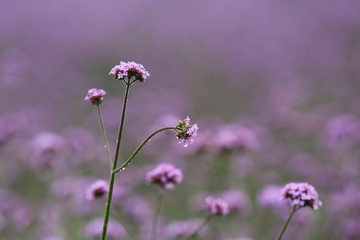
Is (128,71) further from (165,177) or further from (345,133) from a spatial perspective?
(345,133)

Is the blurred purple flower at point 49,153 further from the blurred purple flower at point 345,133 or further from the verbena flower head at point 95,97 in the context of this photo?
the blurred purple flower at point 345,133

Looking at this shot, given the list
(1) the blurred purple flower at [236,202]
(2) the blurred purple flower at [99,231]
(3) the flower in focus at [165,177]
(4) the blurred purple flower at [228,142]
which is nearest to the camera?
(3) the flower in focus at [165,177]

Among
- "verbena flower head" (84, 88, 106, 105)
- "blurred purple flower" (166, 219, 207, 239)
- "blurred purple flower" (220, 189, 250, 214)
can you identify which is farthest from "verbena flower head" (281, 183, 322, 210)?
"blurred purple flower" (220, 189, 250, 214)

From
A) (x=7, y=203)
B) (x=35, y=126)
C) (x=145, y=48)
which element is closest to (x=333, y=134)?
(x=7, y=203)

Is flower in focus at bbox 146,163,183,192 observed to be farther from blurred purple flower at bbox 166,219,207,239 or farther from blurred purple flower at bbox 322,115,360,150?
blurred purple flower at bbox 322,115,360,150

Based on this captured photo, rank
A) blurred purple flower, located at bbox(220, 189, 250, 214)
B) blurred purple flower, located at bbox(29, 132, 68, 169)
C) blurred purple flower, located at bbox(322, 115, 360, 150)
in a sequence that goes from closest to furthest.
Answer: blurred purple flower, located at bbox(220, 189, 250, 214) < blurred purple flower, located at bbox(29, 132, 68, 169) < blurred purple flower, located at bbox(322, 115, 360, 150)

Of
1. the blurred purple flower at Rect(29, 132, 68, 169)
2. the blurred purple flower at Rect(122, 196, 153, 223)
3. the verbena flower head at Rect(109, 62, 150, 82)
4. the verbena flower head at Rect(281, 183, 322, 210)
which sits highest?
the blurred purple flower at Rect(29, 132, 68, 169)

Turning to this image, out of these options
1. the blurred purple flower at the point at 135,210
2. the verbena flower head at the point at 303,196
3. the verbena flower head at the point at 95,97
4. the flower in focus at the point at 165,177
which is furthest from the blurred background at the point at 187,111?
the verbena flower head at the point at 303,196

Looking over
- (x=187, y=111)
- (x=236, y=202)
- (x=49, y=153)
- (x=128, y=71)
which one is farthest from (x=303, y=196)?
(x=187, y=111)
